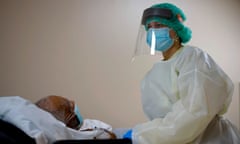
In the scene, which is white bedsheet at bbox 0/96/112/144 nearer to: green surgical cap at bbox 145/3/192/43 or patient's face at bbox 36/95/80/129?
patient's face at bbox 36/95/80/129

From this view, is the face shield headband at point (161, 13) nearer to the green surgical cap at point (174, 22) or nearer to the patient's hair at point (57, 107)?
the green surgical cap at point (174, 22)

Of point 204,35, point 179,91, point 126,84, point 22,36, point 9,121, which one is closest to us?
point 9,121

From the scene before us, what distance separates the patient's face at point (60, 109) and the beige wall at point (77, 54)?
75 centimetres

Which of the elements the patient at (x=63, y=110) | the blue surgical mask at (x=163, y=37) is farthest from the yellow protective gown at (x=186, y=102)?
the patient at (x=63, y=110)

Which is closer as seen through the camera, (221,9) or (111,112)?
(111,112)

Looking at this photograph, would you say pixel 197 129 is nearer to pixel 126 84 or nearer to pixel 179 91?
pixel 179 91

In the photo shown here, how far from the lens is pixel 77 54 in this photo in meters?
2.11

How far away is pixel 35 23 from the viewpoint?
6.74 ft

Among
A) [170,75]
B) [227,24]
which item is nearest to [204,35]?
[227,24]

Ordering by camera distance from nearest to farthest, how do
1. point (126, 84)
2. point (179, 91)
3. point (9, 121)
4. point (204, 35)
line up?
1. point (9, 121)
2. point (179, 91)
3. point (126, 84)
4. point (204, 35)

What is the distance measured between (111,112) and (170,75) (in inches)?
39.2

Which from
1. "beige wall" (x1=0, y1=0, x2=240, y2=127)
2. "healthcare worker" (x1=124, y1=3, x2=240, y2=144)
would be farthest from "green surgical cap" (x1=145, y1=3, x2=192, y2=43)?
"beige wall" (x1=0, y1=0, x2=240, y2=127)

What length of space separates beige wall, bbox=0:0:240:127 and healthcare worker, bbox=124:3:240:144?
84 centimetres

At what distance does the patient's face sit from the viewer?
1220 millimetres
